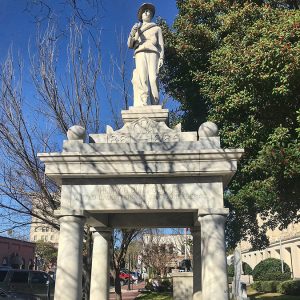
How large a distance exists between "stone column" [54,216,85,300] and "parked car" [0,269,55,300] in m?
9.66

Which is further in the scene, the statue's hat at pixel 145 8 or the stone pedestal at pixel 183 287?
the stone pedestal at pixel 183 287

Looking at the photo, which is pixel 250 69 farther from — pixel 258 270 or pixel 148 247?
pixel 148 247

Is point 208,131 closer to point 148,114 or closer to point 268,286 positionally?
point 148,114

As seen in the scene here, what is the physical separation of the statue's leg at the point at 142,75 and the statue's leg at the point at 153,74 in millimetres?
93

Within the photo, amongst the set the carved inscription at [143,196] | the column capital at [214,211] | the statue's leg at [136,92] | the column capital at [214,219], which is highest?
the statue's leg at [136,92]

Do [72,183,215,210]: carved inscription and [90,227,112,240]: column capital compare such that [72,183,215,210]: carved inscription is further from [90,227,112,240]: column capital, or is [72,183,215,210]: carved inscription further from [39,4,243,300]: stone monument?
[90,227,112,240]: column capital

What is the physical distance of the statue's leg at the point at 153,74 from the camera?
9.51m

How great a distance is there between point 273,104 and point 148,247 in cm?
3969

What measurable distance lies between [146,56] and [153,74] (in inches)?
17.2

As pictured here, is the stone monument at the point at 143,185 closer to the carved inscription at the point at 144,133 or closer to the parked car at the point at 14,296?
the carved inscription at the point at 144,133

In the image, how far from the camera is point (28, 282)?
16.8 meters

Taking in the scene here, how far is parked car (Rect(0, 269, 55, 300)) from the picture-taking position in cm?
1650

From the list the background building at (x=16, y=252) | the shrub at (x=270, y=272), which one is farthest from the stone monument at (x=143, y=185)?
the shrub at (x=270, y=272)

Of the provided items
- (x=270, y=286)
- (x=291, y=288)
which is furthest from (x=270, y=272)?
(x=291, y=288)
